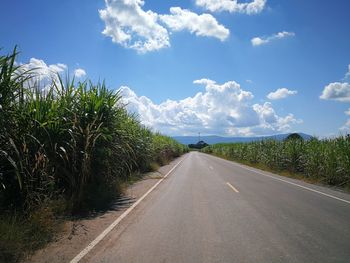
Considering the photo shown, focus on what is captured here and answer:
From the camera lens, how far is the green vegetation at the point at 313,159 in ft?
63.9

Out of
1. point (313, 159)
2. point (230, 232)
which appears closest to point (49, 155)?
point (230, 232)

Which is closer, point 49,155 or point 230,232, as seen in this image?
point 230,232

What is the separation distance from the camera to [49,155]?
9.35m

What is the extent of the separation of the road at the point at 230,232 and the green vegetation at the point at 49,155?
132cm

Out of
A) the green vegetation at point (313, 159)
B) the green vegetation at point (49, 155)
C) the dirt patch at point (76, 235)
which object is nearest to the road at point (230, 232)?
the dirt patch at point (76, 235)

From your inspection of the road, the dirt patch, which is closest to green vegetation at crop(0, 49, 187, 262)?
the dirt patch

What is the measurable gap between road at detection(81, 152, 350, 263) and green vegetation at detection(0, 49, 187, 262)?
132 cm

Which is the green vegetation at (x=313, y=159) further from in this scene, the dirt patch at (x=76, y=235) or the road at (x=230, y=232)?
the dirt patch at (x=76, y=235)

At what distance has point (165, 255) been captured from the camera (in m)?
5.87

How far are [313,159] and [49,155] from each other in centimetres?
1792

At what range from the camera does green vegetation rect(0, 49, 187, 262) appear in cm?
689

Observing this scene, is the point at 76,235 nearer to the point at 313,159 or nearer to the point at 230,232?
the point at 230,232

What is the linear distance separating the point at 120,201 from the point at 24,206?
13.3ft

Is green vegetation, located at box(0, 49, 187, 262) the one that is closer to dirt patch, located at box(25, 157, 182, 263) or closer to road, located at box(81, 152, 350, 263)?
dirt patch, located at box(25, 157, 182, 263)
